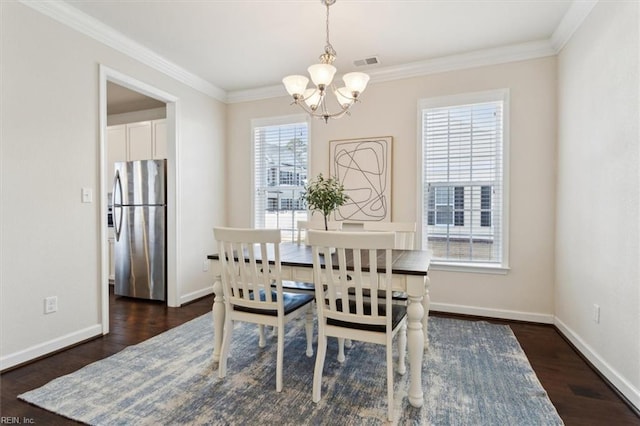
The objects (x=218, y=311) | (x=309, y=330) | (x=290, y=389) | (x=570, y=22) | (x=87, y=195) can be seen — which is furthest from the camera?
(x=87, y=195)

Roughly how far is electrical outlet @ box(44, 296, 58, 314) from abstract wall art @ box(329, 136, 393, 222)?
2.72 metres

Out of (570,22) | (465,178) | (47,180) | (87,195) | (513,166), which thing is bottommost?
(87,195)

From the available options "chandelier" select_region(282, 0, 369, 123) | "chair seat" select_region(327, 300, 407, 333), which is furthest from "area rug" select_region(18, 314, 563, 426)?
"chandelier" select_region(282, 0, 369, 123)

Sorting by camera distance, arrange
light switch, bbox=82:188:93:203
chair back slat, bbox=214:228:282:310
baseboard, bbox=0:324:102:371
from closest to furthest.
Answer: chair back slat, bbox=214:228:282:310 → baseboard, bbox=0:324:102:371 → light switch, bbox=82:188:93:203

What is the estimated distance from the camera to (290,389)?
6.59 ft

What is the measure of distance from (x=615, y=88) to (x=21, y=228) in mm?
4086

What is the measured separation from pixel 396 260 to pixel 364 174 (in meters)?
1.81

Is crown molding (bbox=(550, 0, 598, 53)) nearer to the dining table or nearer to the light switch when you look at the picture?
the dining table

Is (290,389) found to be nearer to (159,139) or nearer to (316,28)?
(316,28)

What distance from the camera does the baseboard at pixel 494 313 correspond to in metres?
3.19

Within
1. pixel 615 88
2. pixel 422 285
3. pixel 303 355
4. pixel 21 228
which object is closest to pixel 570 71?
pixel 615 88

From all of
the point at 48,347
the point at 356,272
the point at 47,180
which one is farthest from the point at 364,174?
the point at 48,347

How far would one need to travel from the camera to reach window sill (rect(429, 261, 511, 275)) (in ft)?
10.8

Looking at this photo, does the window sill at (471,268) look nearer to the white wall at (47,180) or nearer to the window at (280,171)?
A: the window at (280,171)
